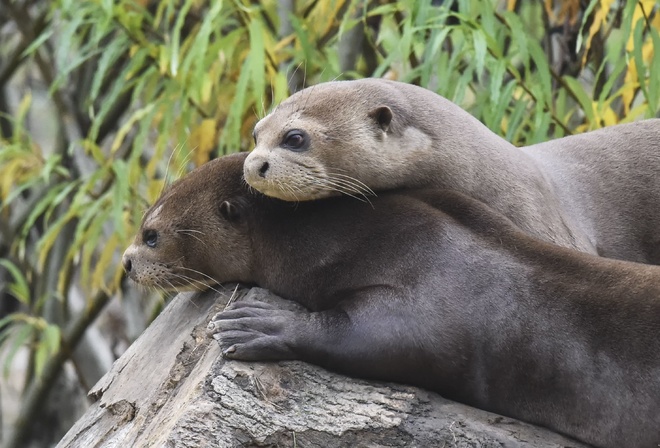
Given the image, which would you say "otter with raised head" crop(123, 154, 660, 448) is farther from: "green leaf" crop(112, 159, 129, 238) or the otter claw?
"green leaf" crop(112, 159, 129, 238)

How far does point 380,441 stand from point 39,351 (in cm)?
349

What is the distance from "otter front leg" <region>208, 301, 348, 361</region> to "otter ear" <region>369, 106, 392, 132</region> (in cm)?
74

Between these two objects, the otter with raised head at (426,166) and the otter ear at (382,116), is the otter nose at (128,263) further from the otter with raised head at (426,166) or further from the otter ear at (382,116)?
the otter ear at (382,116)

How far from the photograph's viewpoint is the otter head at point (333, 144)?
3.32 m

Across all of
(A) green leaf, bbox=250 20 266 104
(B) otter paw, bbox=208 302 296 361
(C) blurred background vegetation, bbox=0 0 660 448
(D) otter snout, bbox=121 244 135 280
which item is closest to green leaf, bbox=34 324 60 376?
(C) blurred background vegetation, bbox=0 0 660 448

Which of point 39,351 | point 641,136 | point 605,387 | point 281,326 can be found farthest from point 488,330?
point 39,351

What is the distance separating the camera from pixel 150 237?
3.50m

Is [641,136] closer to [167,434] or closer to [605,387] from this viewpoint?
[605,387]

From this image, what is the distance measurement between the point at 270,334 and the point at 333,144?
0.71 meters

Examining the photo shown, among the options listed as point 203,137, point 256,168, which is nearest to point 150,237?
point 256,168

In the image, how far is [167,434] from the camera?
2820 mm

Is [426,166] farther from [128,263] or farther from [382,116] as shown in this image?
[128,263]

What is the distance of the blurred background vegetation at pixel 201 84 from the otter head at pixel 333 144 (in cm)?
51

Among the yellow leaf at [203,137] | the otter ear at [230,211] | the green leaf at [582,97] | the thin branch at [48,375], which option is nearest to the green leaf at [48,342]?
the thin branch at [48,375]
